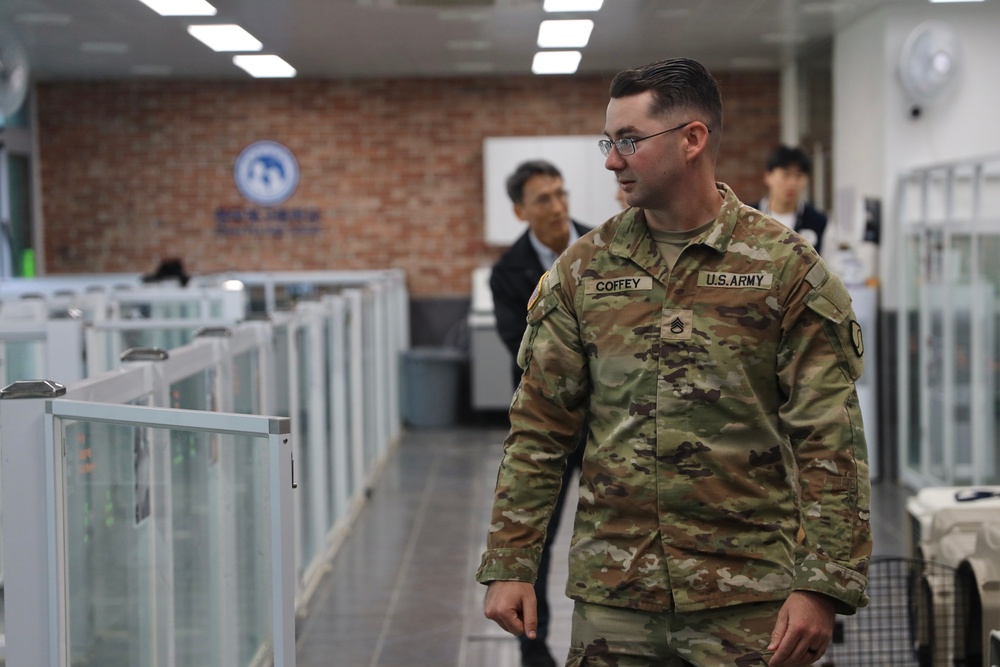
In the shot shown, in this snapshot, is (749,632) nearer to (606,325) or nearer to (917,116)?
(606,325)

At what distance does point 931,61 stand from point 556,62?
310 cm

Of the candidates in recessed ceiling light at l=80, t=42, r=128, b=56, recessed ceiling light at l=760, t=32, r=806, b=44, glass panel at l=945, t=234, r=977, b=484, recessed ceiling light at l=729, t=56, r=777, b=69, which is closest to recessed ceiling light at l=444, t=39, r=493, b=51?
recessed ceiling light at l=760, t=32, r=806, b=44

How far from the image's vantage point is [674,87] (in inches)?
77.7

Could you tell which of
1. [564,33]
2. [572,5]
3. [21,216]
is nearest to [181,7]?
[572,5]

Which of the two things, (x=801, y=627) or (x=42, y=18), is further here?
(x=42, y=18)

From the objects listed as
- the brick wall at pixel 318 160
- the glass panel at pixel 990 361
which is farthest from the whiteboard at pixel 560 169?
the glass panel at pixel 990 361

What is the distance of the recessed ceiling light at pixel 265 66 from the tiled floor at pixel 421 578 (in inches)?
119

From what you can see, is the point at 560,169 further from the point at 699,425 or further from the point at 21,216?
the point at 699,425

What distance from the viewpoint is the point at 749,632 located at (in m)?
1.93

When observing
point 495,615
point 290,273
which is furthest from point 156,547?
point 290,273

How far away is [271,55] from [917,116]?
4275 mm

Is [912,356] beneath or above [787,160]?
beneath

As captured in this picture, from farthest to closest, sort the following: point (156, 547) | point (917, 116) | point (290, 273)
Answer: point (290, 273) < point (917, 116) < point (156, 547)

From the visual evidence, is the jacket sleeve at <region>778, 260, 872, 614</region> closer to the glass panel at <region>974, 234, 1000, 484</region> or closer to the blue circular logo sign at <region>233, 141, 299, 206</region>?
the glass panel at <region>974, 234, 1000, 484</region>
